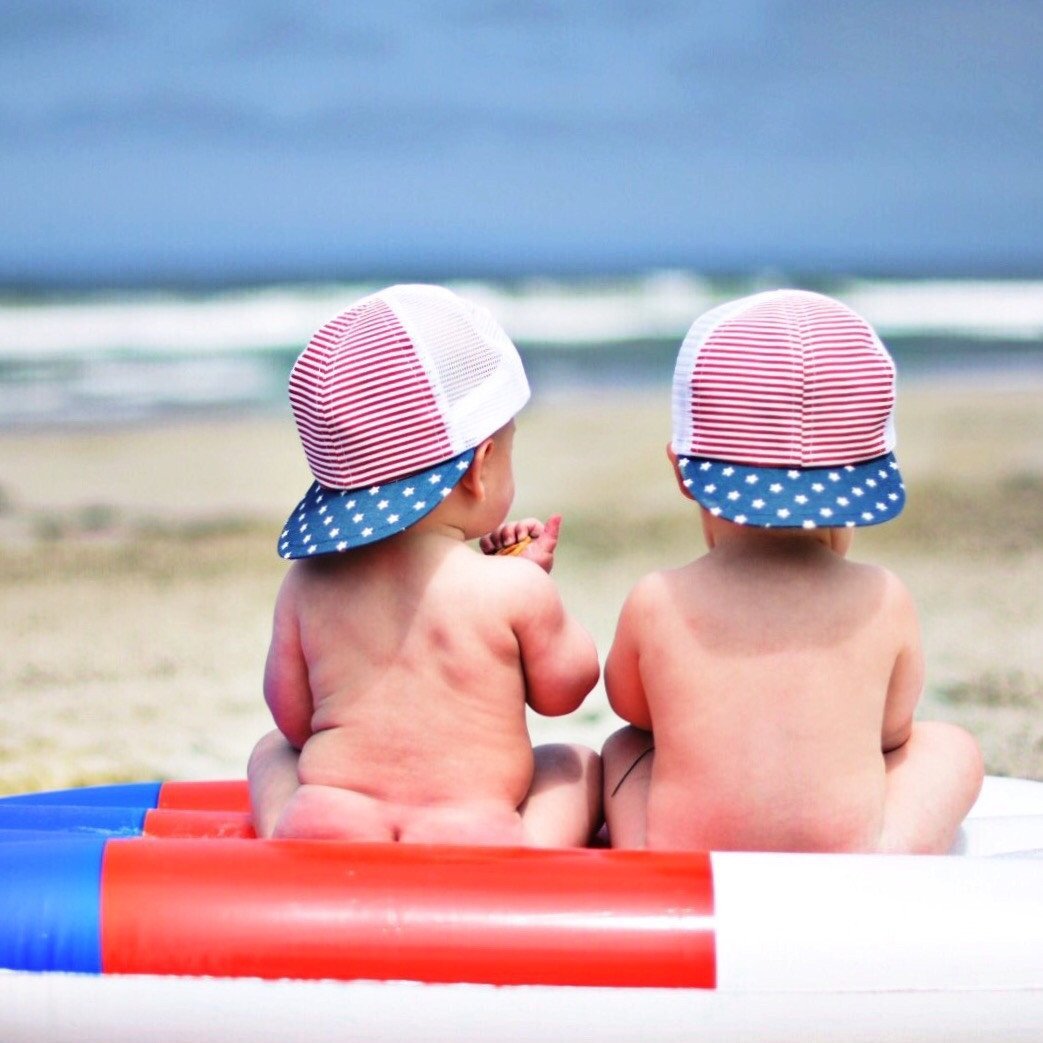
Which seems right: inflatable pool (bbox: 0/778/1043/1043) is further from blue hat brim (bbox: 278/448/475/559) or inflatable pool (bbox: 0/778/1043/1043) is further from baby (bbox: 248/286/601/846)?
blue hat brim (bbox: 278/448/475/559)

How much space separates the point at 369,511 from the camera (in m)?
1.80

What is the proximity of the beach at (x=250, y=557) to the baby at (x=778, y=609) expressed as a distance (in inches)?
60.6

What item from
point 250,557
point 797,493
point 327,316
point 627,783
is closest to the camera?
point 797,493

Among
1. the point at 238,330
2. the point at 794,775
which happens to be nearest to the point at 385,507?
the point at 794,775

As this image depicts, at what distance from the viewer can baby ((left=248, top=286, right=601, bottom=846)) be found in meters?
1.81

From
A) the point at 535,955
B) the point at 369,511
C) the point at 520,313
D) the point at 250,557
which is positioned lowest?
the point at 520,313

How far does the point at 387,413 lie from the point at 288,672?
13.8 inches

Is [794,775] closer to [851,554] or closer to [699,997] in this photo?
[699,997]

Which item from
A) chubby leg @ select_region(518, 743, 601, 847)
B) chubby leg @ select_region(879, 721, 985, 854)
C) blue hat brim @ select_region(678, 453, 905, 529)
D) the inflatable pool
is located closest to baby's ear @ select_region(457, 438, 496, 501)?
blue hat brim @ select_region(678, 453, 905, 529)

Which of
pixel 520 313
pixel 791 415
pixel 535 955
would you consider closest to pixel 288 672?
pixel 535 955

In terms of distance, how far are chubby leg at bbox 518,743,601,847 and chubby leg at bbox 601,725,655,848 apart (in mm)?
20

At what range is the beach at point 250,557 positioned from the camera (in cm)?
354

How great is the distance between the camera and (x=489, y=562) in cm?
184

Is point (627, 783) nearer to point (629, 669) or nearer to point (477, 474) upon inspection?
point (629, 669)
